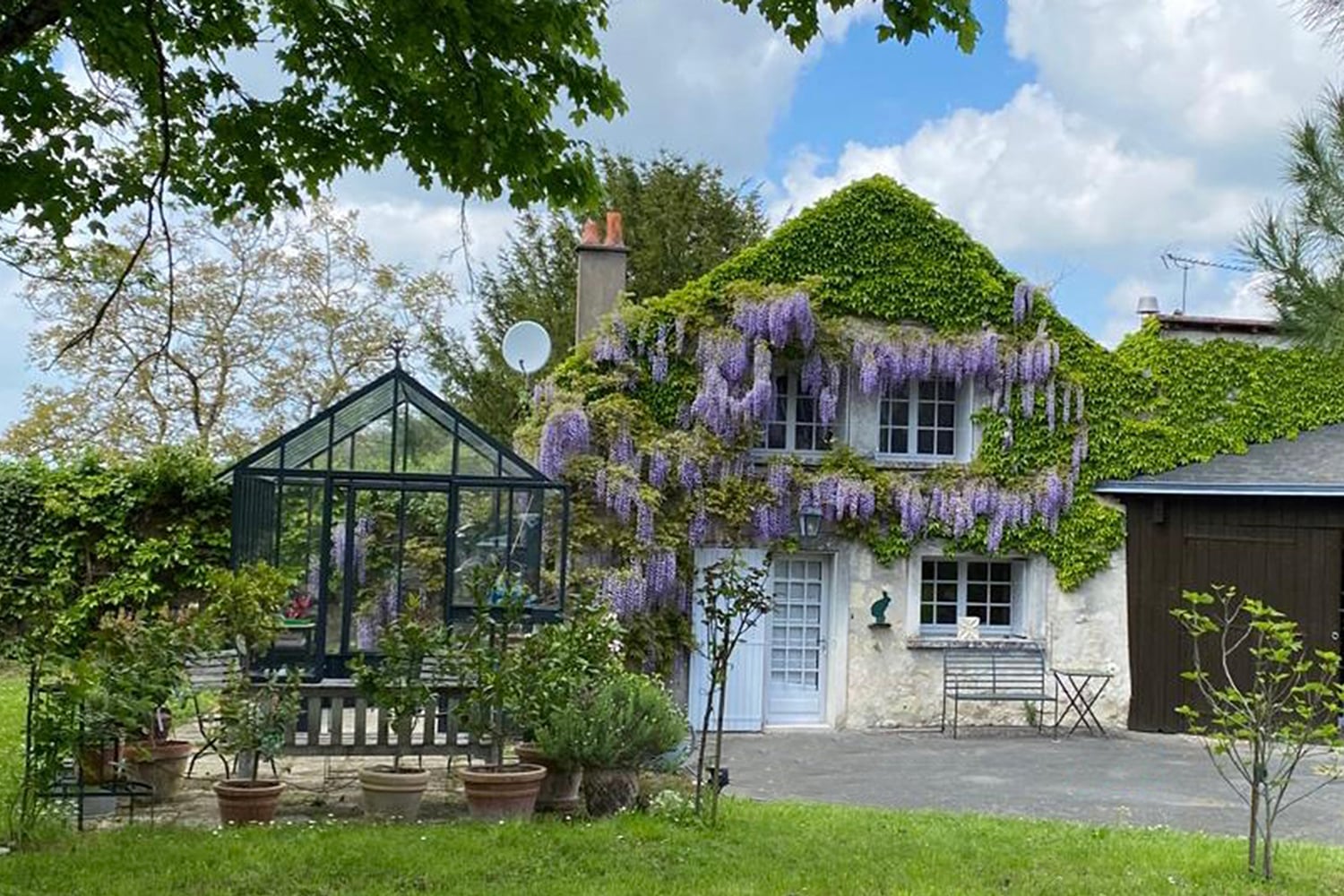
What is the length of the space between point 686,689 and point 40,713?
7.39m

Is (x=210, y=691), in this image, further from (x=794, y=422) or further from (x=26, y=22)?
(x=794, y=422)

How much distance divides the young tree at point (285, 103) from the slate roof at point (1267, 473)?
28.6 feet

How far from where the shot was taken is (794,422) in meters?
13.1

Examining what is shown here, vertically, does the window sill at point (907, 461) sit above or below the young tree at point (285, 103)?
below

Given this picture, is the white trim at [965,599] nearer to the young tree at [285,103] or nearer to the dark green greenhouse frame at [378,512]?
the dark green greenhouse frame at [378,512]

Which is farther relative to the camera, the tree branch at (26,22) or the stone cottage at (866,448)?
the stone cottage at (866,448)

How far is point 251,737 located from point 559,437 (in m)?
6.14

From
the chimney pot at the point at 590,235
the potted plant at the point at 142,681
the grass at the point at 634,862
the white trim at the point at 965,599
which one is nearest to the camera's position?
the grass at the point at 634,862

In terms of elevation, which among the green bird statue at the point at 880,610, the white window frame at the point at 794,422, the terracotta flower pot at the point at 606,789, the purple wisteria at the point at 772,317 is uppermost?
the purple wisteria at the point at 772,317

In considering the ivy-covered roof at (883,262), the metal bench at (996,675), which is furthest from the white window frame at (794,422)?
the metal bench at (996,675)

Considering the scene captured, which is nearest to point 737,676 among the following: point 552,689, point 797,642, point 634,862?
point 797,642

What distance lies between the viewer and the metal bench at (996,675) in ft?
41.5

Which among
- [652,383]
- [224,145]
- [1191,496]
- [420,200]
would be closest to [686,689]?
[652,383]

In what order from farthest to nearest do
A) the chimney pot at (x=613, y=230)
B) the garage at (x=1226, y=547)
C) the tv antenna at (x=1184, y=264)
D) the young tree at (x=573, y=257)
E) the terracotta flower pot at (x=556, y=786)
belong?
the young tree at (x=573, y=257), the tv antenna at (x=1184, y=264), the chimney pot at (x=613, y=230), the garage at (x=1226, y=547), the terracotta flower pot at (x=556, y=786)
